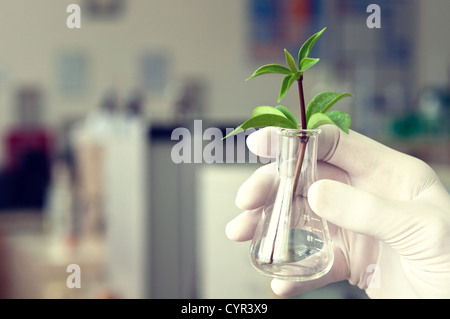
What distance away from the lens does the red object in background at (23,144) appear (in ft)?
13.6

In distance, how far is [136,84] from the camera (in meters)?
4.39

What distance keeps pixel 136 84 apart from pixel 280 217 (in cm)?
408

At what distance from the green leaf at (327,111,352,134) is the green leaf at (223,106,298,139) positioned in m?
0.03

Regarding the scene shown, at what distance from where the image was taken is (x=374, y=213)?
45 centimetres

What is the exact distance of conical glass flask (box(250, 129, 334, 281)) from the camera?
0.42m

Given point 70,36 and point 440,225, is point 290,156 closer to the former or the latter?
point 440,225

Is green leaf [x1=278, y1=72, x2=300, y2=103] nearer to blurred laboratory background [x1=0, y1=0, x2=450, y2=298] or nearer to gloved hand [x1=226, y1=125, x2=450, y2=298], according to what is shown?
gloved hand [x1=226, y1=125, x2=450, y2=298]

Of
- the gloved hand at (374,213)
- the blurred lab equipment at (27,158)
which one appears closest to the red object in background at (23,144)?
the blurred lab equipment at (27,158)

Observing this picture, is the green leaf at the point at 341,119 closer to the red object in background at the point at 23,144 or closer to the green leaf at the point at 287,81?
the green leaf at the point at 287,81

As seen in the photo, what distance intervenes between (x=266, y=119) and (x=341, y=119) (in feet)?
0.15

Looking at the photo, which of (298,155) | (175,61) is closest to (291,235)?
(298,155)

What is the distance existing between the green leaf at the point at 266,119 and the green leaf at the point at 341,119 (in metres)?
0.03

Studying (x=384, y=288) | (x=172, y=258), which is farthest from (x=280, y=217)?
(x=172, y=258)

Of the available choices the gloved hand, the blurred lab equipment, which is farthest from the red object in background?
the gloved hand
